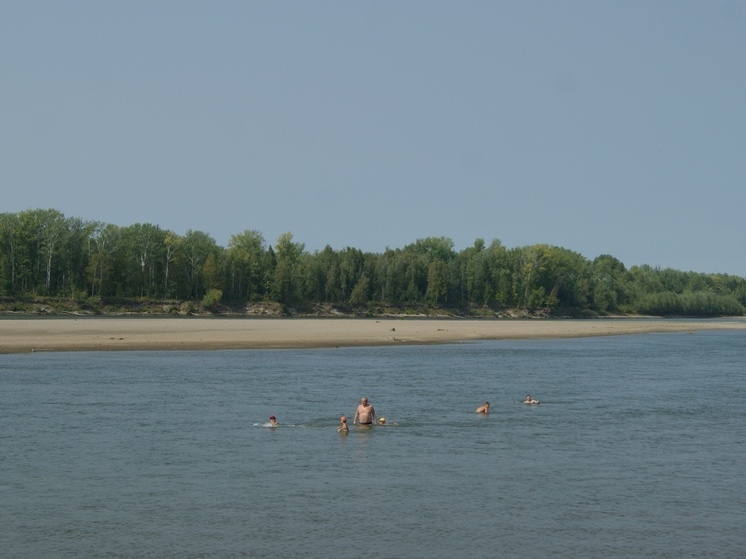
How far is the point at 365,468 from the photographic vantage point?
2667cm

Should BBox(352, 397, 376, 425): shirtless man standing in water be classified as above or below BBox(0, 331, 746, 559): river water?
above

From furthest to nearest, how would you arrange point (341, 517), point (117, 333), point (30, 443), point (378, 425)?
point (117, 333) < point (378, 425) < point (30, 443) < point (341, 517)

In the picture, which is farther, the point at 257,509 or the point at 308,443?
the point at 308,443

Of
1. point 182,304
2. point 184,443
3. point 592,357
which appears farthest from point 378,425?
point 182,304

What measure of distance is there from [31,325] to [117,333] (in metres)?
14.8

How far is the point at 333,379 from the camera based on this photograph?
168 feet

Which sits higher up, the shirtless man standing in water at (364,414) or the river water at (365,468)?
the shirtless man standing in water at (364,414)

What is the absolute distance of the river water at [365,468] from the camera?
62.9ft

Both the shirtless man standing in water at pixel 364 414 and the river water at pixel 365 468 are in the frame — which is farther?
the shirtless man standing in water at pixel 364 414

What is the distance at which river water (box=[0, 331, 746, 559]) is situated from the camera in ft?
62.9

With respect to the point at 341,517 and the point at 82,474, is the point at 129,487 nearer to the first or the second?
the point at 82,474

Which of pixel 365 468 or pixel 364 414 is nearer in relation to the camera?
pixel 365 468

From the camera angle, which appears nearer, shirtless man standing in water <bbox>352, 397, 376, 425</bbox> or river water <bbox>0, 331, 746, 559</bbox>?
river water <bbox>0, 331, 746, 559</bbox>

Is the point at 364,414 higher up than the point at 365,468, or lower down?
higher up
